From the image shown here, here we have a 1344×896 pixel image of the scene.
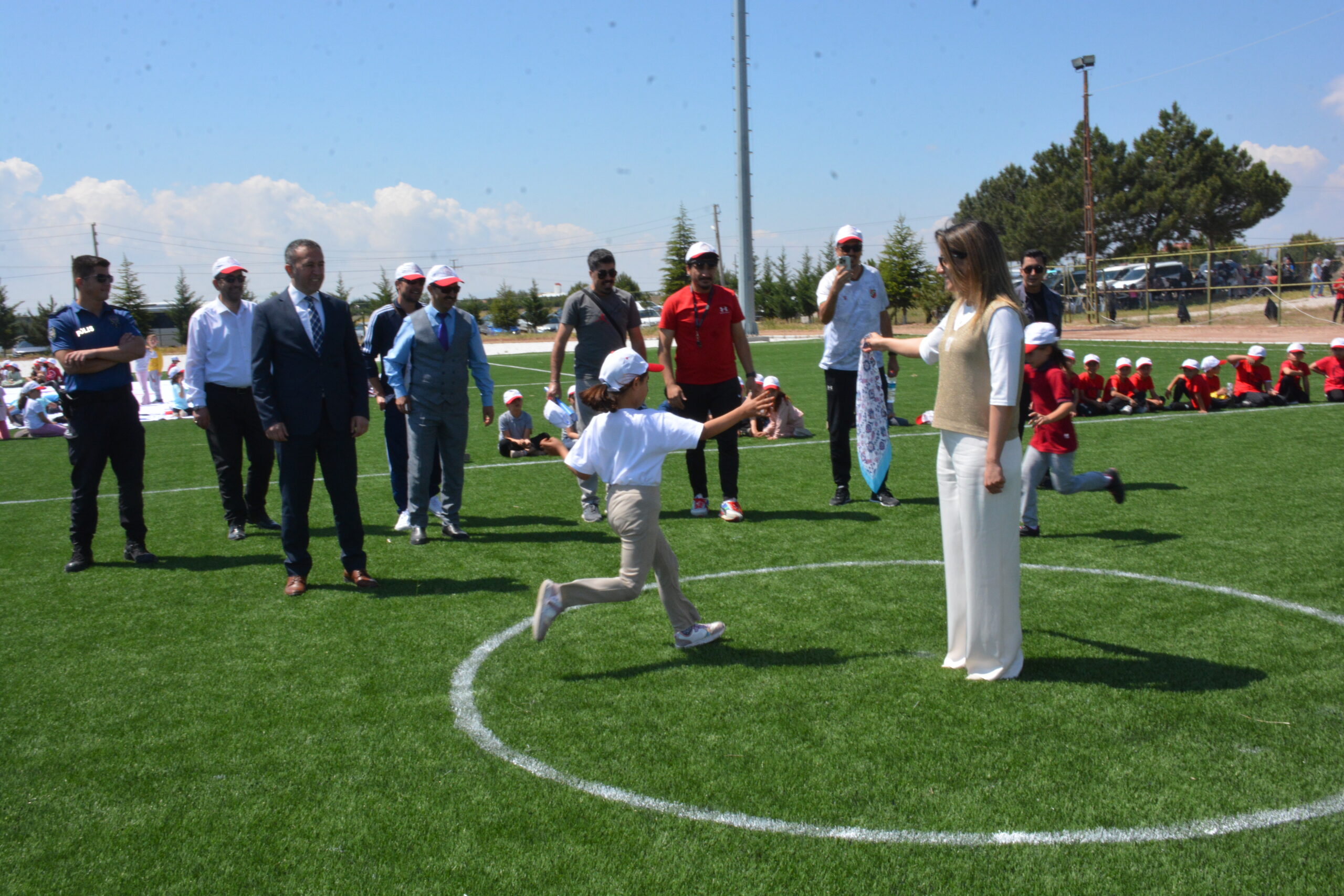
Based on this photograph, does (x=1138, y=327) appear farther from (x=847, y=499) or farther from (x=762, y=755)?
(x=762, y=755)

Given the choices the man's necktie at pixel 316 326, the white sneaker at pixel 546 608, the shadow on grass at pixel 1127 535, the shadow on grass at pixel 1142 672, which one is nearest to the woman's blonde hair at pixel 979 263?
the shadow on grass at pixel 1142 672

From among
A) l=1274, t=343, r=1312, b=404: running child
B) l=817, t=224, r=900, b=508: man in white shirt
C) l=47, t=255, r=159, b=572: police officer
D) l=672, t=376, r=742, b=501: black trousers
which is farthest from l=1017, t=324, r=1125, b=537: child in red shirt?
l=1274, t=343, r=1312, b=404: running child

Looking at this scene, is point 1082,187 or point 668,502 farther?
point 1082,187

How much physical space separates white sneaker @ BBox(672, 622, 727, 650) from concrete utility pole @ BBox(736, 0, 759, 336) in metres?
28.7

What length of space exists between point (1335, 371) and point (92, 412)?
16.1 meters

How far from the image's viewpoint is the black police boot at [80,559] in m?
7.43

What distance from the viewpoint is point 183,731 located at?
4.34 meters

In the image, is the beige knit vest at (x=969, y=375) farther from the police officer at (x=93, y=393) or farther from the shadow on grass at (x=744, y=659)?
the police officer at (x=93, y=393)

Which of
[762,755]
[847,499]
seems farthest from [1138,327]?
[762,755]

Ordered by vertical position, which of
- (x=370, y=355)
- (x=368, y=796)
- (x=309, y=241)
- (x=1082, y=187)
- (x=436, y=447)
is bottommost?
(x=368, y=796)

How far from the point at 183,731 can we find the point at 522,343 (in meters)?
57.0

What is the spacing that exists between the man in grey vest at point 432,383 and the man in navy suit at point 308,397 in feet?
3.66

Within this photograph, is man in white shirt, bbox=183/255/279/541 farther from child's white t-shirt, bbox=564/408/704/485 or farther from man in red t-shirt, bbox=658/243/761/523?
child's white t-shirt, bbox=564/408/704/485

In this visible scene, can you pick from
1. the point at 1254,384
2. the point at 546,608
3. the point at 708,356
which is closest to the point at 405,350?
the point at 708,356
